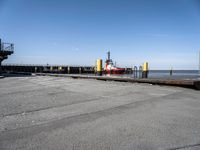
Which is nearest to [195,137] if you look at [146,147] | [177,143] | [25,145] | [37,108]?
[177,143]

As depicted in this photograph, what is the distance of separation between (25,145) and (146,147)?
1.66 metres

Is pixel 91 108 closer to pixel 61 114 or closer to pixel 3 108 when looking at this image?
pixel 61 114

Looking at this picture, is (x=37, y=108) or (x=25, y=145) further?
(x=37, y=108)

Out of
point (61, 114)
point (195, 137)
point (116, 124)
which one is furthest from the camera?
point (61, 114)

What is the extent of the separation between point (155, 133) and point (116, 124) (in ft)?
2.42

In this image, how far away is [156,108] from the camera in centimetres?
473

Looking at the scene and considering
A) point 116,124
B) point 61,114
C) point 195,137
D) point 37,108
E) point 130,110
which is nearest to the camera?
point 195,137

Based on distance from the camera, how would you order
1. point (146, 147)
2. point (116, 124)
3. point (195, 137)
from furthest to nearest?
point (116, 124) < point (195, 137) < point (146, 147)

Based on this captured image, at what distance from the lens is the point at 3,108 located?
16.2ft

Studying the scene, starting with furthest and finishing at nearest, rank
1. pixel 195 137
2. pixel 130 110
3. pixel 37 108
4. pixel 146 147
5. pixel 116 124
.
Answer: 1. pixel 37 108
2. pixel 130 110
3. pixel 116 124
4. pixel 195 137
5. pixel 146 147

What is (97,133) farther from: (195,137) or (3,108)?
(3,108)

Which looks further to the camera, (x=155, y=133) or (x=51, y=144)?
→ (x=155, y=133)

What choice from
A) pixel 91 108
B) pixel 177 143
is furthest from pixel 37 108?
pixel 177 143

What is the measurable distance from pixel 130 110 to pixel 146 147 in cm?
196
